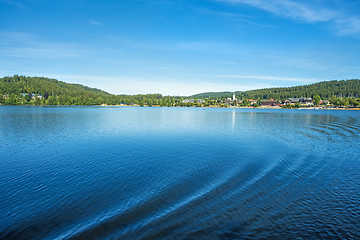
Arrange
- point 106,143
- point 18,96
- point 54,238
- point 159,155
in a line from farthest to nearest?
point 18,96, point 106,143, point 159,155, point 54,238

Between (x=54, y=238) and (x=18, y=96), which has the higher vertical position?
(x=18, y=96)

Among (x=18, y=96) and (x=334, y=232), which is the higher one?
(x=18, y=96)

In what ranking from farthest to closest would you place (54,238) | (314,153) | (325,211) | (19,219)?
(314,153)
(325,211)
(19,219)
(54,238)

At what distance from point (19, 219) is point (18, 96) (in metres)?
232

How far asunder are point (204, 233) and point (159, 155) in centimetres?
1277

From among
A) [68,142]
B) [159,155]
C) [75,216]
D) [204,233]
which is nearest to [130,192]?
[75,216]

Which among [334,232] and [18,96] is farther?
[18,96]

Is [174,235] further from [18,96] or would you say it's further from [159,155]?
[18,96]

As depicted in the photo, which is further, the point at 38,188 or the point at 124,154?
the point at 124,154

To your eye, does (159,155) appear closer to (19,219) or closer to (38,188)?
(38,188)

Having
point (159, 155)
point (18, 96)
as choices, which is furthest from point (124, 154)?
point (18, 96)

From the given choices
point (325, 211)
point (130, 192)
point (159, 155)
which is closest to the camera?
point (325, 211)

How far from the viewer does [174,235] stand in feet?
26.8

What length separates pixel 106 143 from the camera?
84.8 feet
